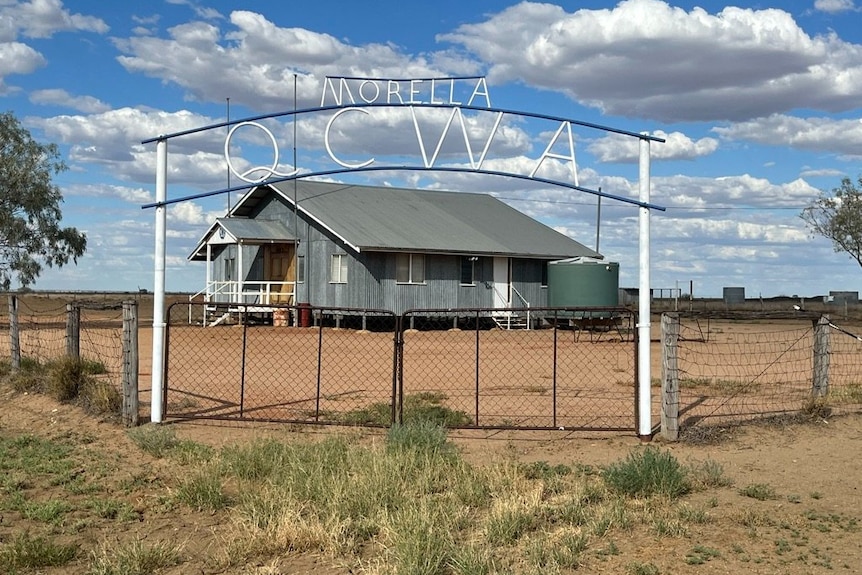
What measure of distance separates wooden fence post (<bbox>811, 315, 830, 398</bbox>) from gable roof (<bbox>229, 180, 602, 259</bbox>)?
1915cm

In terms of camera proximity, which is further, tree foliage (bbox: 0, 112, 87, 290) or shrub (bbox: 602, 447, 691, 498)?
tree foliage (bbox: 0, 112, 87, 290)

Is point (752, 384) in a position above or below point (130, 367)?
below

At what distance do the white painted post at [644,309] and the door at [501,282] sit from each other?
930 inches

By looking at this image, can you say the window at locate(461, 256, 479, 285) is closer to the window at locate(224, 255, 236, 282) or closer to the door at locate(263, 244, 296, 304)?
the door at locate(263, 244, 296, 304)

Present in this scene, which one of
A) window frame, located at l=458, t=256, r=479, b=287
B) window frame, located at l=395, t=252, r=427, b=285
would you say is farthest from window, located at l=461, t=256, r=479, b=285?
window frame, located at l=395, t=252, r=427, b=285

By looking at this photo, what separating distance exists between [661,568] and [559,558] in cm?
66

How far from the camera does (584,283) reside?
109 ft

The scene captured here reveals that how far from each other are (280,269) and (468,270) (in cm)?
691

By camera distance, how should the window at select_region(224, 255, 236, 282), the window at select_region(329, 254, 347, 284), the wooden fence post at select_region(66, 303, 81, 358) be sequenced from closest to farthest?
the wooden fence post at select_region(66, 303, 81, 358) < the window at select_region(329, 254, 347, 284) < the window at select_region(224, 255, 236, 282)

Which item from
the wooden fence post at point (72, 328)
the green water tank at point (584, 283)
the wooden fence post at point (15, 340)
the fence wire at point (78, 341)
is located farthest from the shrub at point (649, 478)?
the green water tank at point (584, 283)

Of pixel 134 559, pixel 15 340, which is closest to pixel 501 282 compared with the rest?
pixel 15 340

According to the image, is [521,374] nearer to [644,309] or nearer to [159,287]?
[644,309]

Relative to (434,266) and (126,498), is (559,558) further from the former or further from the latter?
(434,266)

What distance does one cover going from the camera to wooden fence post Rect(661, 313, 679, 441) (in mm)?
10539
